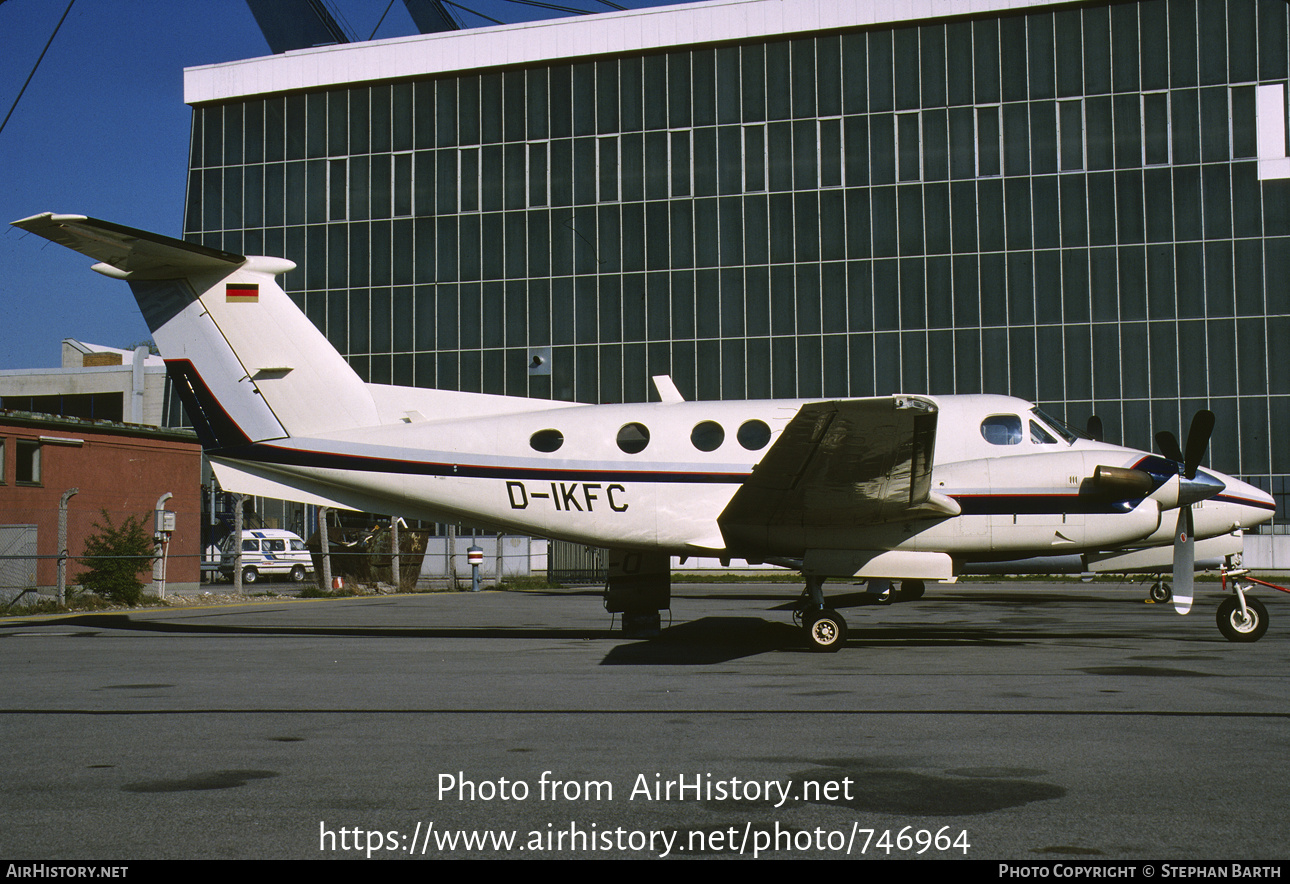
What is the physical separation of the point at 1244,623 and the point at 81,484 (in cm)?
2538

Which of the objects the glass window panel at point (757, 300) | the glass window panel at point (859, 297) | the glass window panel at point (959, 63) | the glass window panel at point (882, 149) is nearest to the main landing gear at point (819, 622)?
the glass window panel at point (859, 297)

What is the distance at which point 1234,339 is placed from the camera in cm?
4016

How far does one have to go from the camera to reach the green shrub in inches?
799

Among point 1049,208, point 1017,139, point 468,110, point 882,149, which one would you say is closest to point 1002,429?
point 1049,208

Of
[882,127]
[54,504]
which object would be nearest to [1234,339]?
[882,127]

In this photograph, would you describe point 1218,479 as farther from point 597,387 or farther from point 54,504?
point 597,387

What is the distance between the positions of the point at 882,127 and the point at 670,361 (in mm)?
13319

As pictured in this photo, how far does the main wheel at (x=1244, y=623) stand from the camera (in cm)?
1297

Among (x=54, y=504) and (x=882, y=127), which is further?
(x=882, y=127)

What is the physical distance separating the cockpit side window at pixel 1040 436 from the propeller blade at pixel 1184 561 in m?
1.93

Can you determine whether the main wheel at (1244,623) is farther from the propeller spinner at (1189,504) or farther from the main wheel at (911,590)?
the main wheel at (911,590)

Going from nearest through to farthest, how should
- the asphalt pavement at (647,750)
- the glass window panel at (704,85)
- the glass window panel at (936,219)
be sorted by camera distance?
1. the asphalt pavement at (647,750)
2. the glass window panel at (936,219)
3. the glass window panel at (704,85)

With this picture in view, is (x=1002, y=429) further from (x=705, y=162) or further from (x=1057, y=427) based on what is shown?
(x=705, y=162)

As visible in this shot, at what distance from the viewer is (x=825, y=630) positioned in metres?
12.5
